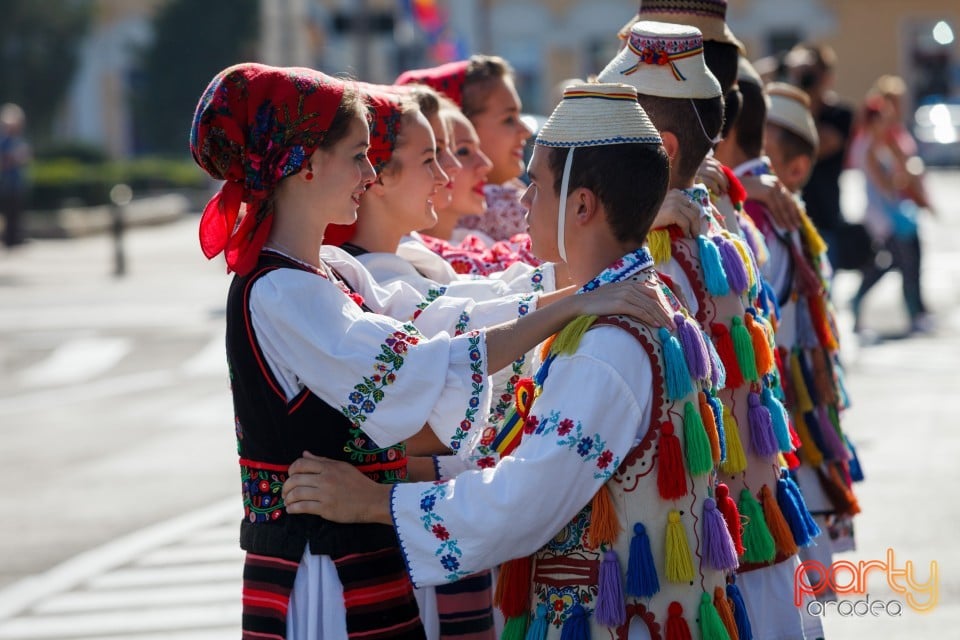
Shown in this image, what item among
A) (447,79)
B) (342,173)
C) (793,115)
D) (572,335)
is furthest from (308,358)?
(793,115)

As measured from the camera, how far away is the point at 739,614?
334 cm

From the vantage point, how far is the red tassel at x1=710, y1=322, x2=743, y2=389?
12.2 ft

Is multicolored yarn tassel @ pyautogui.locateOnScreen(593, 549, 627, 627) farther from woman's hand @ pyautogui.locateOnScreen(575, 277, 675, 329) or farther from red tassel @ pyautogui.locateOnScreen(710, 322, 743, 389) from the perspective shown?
red tassel @ pyautogui.locateOnScreen(710, 322, 743, 389)

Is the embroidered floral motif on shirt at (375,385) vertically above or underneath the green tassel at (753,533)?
above

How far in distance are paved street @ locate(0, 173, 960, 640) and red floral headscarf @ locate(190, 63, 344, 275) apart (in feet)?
11.0

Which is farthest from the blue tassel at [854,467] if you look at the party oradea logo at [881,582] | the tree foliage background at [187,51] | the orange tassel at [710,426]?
the tree foliage background at [187,51]

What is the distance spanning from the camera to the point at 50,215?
28.4m

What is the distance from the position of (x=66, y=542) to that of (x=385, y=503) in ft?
16.2

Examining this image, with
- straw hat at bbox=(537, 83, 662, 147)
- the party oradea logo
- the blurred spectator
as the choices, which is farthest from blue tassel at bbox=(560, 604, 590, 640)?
the blurred spectator

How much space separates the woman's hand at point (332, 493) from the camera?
3.19 meters

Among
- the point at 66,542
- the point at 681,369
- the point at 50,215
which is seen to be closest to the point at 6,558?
the point at 66,542

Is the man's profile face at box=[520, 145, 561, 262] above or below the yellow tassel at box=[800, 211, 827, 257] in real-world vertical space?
above

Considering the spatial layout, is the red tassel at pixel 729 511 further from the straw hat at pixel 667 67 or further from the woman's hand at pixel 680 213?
the straw hat at pixel 667 67

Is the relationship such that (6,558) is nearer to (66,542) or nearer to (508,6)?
(66,542)
